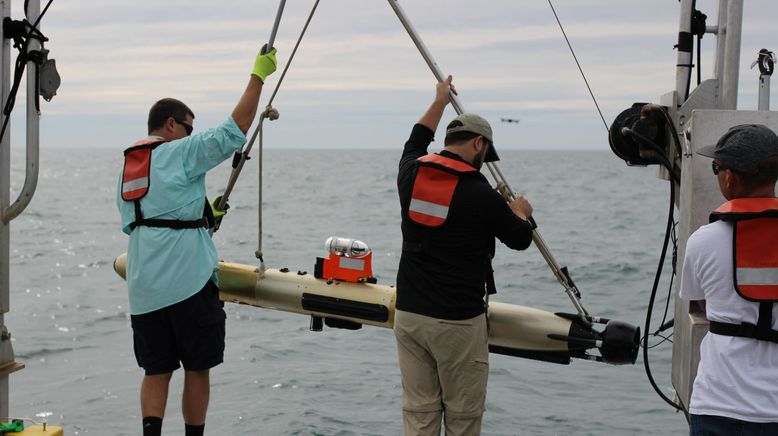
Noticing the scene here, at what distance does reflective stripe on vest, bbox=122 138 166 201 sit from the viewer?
4.04 m

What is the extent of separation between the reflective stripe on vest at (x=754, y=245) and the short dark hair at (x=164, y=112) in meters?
2.43

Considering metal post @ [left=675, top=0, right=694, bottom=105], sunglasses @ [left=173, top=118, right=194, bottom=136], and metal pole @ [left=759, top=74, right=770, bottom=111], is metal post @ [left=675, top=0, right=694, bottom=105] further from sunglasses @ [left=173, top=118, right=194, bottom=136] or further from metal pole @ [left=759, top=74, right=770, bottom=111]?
sunglasses @ [left=173, top=118, right=194, bottom=136]

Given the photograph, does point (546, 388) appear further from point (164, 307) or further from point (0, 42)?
point (0, 42)

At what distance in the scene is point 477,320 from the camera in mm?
3934

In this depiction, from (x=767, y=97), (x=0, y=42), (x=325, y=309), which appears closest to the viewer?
(x=0, y=42)

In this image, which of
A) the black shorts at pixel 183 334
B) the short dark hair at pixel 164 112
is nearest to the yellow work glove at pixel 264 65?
the short dark hair at pixel 164 112

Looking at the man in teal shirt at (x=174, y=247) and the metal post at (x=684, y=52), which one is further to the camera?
the metal post at (x=684, y=52)

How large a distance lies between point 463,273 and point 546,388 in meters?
5.87

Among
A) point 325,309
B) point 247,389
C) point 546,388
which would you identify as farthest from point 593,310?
point 325,309

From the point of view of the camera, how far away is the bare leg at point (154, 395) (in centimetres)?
413

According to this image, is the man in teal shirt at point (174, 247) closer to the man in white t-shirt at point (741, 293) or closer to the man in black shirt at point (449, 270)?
the man in black shirt at point (449, 270)

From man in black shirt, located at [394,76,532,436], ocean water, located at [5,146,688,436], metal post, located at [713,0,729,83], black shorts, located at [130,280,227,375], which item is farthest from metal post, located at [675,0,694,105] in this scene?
ocean water, located at [5,146,688,436]

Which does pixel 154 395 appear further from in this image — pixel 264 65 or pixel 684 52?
pixel 684 52

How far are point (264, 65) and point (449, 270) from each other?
121 centimetres
